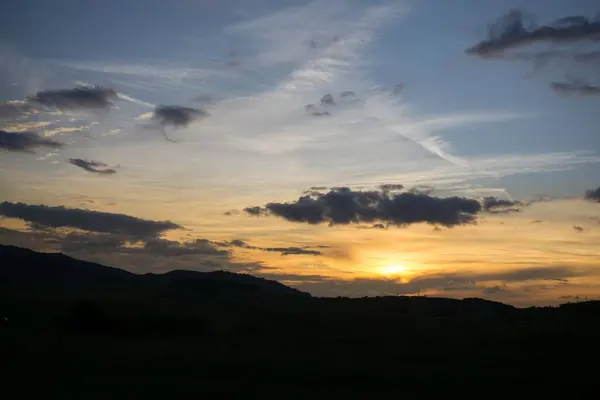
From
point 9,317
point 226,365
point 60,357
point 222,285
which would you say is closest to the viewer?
point 226,365

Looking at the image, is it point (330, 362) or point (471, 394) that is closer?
point (471, 394)

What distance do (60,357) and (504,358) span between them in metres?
22.8


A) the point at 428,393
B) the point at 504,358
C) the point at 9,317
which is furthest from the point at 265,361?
the point at 9,317

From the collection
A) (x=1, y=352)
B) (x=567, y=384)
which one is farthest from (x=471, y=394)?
(x=1, y=352)

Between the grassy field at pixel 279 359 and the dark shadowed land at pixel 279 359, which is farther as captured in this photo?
the grassy field at pixel 279 359

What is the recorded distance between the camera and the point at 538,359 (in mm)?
33469

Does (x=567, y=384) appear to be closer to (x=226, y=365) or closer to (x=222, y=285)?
(x=226, y=365)

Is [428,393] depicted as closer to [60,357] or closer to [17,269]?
[60,357]

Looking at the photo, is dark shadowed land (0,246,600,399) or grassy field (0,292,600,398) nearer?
dark shadowed land (0,246,600,399)

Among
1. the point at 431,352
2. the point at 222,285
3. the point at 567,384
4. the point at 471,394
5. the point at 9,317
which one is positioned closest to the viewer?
the point at 471,394

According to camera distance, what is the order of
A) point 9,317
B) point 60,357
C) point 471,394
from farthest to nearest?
point 9,317
point 60,357
point 471,394

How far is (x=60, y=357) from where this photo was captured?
33.1 meters

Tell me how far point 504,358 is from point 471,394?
33.6 feet

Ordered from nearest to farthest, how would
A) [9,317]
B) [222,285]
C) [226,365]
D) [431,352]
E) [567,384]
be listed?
[567,384] → [226,365] → [431,352] → [9,317] → [222,285]
